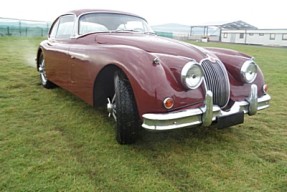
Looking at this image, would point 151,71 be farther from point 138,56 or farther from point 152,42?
point 152,42

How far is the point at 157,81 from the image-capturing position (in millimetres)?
2641

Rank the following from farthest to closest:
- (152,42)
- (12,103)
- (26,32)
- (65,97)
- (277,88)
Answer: (26,32) → (277,88) → (65,97) → (12,103) → (152,42)

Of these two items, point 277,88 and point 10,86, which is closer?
point 10,86

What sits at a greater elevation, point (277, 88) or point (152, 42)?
point (152, 42)

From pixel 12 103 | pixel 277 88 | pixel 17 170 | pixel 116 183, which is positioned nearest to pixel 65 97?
pixel 12 103

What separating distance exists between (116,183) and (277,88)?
5.14 meters

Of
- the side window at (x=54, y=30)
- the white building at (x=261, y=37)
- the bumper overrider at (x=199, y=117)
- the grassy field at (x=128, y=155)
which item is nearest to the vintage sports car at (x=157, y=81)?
the bumper overrider at (x=199, y=117)

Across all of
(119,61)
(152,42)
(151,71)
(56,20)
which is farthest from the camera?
(56,20)

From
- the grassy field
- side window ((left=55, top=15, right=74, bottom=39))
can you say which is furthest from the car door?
the grassy field

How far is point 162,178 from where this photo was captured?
2488 mm

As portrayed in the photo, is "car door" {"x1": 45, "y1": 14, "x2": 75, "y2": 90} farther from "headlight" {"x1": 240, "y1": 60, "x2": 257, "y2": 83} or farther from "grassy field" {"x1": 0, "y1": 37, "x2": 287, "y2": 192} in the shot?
"headlight" {"x1": 240, "y1": 60, "x2": 257, "y2": 83}

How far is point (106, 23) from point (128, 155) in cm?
218

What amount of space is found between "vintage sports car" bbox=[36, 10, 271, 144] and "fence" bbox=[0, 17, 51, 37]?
72.0 ft

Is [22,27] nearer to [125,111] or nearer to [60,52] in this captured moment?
[60,52]
